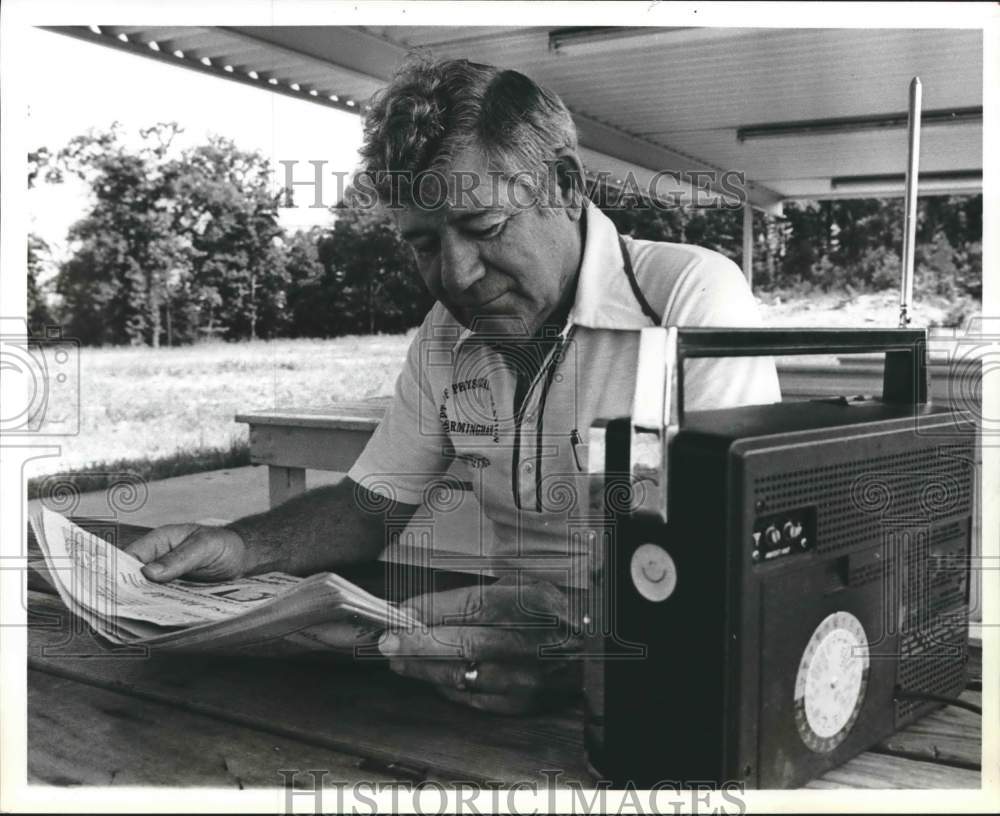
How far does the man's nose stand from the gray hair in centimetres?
10

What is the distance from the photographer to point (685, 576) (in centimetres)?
76

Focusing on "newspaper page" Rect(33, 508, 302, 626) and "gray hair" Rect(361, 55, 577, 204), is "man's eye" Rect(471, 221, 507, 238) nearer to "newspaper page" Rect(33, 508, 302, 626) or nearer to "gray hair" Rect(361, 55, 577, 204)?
"gray hair" Rect(361, 55, 577, 204)

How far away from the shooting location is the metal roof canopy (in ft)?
5.98

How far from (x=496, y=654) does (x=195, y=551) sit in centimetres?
57

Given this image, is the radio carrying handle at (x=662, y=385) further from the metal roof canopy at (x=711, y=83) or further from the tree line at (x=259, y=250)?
the tree line at (x=259, y=250)

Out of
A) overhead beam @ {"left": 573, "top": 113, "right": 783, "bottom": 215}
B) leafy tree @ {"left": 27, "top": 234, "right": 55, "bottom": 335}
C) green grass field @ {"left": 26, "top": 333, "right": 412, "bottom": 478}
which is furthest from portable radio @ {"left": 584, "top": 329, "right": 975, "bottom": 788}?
leafy tree @ {"left": 27, "top": 234, "right": 55, "bottom": 335}

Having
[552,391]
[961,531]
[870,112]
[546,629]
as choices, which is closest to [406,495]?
[552,391]

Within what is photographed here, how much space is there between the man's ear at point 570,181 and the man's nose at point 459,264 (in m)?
0.18

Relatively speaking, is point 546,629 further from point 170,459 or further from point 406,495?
point 170,459

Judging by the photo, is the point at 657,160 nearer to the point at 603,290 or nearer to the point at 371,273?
the point at 371,273

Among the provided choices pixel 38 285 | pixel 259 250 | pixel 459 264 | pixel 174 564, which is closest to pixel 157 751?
pixel 174 564

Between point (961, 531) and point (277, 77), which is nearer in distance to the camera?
point (961, 531)

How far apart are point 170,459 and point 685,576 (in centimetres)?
327

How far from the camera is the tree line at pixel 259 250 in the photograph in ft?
8.04
